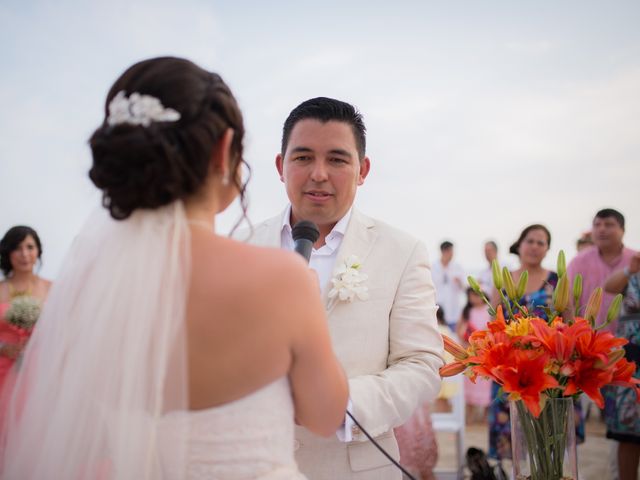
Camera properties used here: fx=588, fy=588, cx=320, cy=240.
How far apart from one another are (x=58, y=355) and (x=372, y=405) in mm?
1057

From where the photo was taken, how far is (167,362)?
136 centimetres

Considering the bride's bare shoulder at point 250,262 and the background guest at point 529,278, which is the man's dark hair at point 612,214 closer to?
the background guest at point 529,278

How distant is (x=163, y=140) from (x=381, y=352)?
1.35 metres

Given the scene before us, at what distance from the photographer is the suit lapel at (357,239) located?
2500 millimetres

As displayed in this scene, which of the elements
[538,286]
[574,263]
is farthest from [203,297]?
[574,263]

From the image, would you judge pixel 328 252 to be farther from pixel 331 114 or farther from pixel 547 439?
pixel 547 439

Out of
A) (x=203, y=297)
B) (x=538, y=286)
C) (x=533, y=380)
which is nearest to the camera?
(x=203, y=297)

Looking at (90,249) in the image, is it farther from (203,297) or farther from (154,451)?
(154,451)

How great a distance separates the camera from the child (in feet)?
28.9

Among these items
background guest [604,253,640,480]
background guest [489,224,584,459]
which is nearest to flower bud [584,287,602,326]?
background guest [604,253,640,480]

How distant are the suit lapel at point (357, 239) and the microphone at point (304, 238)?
0.45 m

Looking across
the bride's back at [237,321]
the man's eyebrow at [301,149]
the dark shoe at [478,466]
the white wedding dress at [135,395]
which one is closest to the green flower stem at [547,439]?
the white wedding dress at [135,395]

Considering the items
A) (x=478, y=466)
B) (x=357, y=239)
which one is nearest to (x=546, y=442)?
(x=357, y=239)

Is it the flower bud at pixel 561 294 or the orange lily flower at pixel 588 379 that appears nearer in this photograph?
the orange lily flower at pixel 588 379
